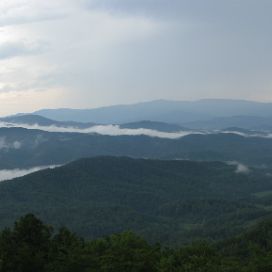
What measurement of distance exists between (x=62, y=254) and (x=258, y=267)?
1908 centimetres

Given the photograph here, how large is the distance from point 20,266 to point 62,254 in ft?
14.0

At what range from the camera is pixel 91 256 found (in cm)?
5072

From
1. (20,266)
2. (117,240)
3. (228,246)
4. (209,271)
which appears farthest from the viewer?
(228,246)

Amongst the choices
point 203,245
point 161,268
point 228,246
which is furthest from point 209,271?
point 228,246

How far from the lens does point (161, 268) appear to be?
46.9 m

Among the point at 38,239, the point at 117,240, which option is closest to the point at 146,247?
the point at 117,240

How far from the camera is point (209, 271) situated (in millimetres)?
45156

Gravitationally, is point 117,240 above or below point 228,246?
above

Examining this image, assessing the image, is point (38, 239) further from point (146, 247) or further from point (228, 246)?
point (228, 246)

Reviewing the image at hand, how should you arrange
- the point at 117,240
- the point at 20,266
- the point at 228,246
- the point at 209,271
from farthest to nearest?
the point at 228,246, the point at 117,240, the point at 20,266, the point at 209,271

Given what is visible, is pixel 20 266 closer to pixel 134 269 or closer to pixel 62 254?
pixel 62 254

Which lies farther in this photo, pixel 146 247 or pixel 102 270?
pixel 146 247

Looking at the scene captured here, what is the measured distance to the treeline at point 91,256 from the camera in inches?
1884

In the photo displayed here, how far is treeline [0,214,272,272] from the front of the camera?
47844mm
